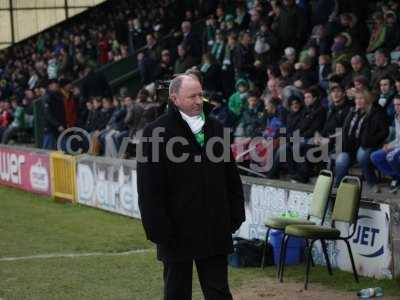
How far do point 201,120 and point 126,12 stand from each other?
2239cm

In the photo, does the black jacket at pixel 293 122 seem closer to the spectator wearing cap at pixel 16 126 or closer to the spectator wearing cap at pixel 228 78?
the spectator wearing cap at pixel 228 78

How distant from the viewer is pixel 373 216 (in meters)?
8.65

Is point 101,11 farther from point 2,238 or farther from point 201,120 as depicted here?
Answer: point 201,120

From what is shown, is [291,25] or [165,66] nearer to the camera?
[291,25]

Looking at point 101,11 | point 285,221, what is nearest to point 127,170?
point 285,221

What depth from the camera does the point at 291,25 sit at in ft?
56.1

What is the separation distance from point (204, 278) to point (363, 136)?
5.82 m

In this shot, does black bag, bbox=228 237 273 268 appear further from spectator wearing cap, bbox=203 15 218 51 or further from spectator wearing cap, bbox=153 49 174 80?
spectator wearing cap, bbox=153 49 174 80

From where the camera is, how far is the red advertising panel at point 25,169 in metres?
16.2

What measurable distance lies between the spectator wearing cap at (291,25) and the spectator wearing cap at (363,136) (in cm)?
558

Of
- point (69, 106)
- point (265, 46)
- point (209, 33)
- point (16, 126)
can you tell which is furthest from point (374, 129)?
point (16, 126)

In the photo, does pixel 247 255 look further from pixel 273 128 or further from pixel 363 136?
pixel 273 128

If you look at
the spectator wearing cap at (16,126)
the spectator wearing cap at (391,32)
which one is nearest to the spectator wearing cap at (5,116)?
the spectator wearing cap at (16,126)

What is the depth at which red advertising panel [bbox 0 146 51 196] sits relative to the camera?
16.2 m
